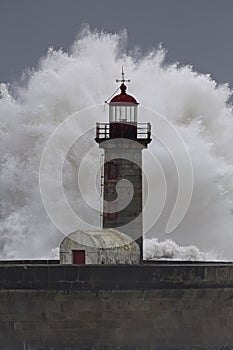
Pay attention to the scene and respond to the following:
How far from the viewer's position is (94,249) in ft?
38.4

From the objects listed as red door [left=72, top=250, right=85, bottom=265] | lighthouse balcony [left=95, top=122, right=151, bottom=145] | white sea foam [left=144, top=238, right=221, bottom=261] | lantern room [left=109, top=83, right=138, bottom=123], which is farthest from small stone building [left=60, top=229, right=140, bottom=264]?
white sea foam [left=144, top=238, right=221, bottom=261]

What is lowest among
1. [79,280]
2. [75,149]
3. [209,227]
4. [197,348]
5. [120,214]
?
[197,348]

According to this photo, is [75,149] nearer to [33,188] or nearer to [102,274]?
[33,188]

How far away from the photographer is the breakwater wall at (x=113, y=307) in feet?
33.9

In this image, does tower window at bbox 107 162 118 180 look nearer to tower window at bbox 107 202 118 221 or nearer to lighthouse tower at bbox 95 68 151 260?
lighthouse tower at bbox 95 68 151 260

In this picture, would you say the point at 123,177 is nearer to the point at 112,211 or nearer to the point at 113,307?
the point at 112,211

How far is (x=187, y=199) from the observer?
87.4ft

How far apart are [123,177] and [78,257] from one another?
7.28 feet

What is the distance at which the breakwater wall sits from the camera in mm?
10344

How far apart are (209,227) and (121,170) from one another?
43.8 feet

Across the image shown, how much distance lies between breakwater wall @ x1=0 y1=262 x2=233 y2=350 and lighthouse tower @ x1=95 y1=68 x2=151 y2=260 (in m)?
2.91

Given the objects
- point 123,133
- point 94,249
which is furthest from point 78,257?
point 123,133

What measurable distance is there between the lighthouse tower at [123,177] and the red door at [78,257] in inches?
68.6

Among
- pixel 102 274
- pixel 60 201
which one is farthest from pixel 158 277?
pixel 60 201
